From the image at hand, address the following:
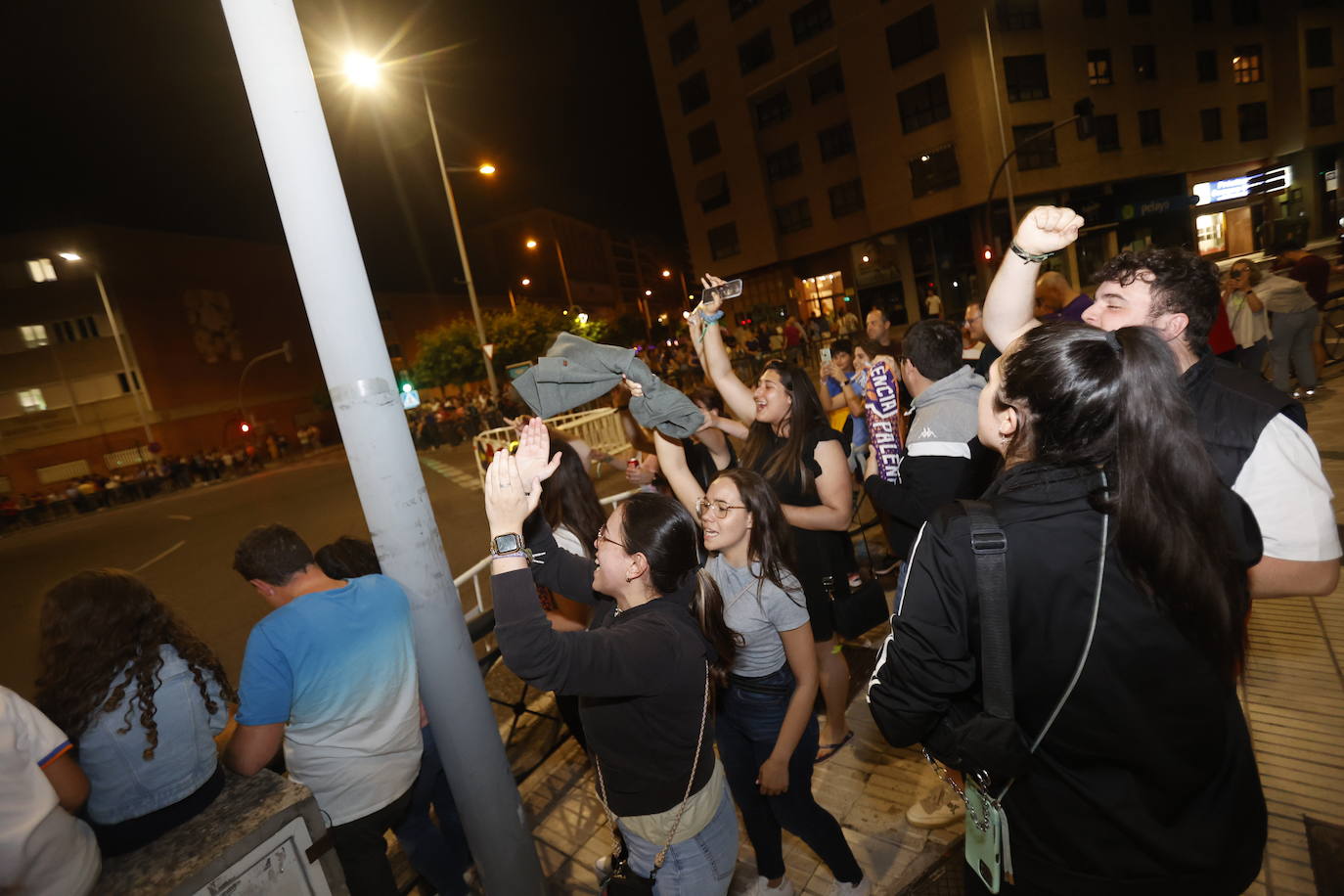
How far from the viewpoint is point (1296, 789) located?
2609 millimetres

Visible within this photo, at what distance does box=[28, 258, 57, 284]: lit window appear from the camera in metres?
35.8

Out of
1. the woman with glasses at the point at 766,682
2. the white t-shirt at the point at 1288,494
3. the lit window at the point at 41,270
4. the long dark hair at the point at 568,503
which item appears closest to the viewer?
the white t-shirt at the point at 1288,494

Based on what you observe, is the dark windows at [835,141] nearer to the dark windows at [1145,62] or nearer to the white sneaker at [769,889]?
the dark windows at [1145,62]

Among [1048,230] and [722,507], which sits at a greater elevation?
[1048,230]

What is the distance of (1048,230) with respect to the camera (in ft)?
7.36

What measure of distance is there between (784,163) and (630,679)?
33996mm

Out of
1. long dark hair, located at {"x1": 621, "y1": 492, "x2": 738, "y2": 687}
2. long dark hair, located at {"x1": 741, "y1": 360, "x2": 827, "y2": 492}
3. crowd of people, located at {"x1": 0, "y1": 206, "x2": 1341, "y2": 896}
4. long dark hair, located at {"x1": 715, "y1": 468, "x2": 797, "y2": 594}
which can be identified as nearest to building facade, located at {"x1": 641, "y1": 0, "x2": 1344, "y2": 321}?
long dark hair, located at {"x1": 741, "y1": 360, "x2": 827, "y2": 492}

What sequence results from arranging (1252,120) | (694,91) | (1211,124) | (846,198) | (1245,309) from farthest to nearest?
(694,91) < (846,198) < (1252,120) < (1211,124) < (1245,309)

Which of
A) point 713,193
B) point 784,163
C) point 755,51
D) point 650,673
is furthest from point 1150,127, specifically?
point 650,673

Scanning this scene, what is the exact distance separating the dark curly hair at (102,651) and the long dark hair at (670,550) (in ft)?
5.31

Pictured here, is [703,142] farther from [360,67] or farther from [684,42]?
[360,67]

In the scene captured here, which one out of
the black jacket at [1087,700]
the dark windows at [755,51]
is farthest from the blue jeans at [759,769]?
the dark windows at [755,51]

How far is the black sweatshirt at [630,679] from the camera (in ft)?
5.25

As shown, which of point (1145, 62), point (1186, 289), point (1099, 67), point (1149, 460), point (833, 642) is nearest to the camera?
point (1149, 460)
